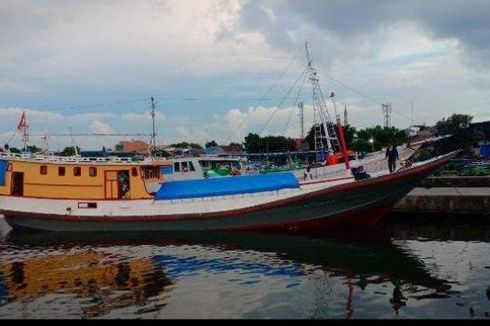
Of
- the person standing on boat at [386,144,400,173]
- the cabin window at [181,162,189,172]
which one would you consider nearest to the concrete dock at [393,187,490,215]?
the person standing on boat at [386,144,400,173]

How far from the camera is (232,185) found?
81.1ft

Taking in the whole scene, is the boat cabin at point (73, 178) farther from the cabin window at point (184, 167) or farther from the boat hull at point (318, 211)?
the cabin window at point (184, 167)

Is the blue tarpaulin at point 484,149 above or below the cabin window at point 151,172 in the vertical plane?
above

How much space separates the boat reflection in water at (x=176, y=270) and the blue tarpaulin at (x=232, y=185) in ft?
6.89

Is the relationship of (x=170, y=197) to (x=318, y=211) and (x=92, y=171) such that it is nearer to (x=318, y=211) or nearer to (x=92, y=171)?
(x=92, y=171)

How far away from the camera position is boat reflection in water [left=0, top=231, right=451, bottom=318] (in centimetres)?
1267

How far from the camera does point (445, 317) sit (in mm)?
11016

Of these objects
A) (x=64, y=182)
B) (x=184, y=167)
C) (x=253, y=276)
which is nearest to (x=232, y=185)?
(x=184, y=167)

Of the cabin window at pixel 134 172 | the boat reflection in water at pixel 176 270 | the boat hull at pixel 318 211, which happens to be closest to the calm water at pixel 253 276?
the boat reflection in water at pixel 176 270

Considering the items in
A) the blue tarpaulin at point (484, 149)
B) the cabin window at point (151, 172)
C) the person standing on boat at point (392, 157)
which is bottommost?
the cabin window at point (151, 172)

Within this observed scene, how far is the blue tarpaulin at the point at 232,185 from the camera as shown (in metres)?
24.5

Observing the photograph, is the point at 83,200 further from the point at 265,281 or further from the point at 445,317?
the point at 445,317

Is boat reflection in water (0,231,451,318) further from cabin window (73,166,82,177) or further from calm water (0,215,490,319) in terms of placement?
cabin window (73,166,82,177)

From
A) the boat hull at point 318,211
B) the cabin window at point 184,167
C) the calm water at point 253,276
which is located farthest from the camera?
the cabin window at point 184,167
